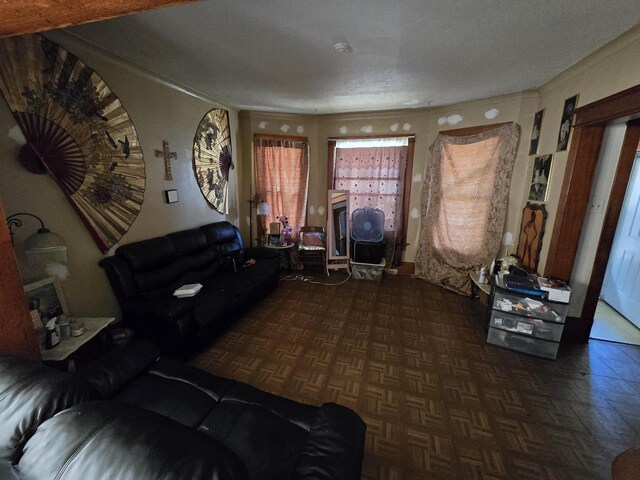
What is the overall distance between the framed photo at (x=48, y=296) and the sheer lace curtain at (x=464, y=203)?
3963mm

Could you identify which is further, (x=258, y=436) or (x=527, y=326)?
(x=527, y=326)

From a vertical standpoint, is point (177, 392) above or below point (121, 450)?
below

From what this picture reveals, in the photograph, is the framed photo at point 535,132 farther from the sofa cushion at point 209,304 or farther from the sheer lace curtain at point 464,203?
the sofa cushion at point 209,304

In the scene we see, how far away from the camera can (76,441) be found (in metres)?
0.67

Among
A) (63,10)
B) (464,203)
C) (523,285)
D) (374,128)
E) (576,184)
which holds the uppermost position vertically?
(374,128)

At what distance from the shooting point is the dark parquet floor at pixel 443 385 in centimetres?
142

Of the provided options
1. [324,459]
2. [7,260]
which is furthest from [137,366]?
[324,459]

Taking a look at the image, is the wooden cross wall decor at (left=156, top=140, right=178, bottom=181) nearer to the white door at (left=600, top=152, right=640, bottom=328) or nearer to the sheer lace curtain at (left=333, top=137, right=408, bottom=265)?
the sheer lace curtain at (left=333, top=137, right=408, bottom=265)

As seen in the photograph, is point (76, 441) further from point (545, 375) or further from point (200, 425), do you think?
point (545, 375)

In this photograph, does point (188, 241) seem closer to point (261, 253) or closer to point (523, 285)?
point (261, 253)

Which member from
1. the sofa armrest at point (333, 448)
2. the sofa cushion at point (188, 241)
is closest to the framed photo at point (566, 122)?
the sofa armrest at point (333, 448)

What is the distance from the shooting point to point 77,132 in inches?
76.1

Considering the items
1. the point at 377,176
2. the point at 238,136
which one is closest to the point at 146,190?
the point at 238,136

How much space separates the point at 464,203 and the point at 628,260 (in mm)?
1785
